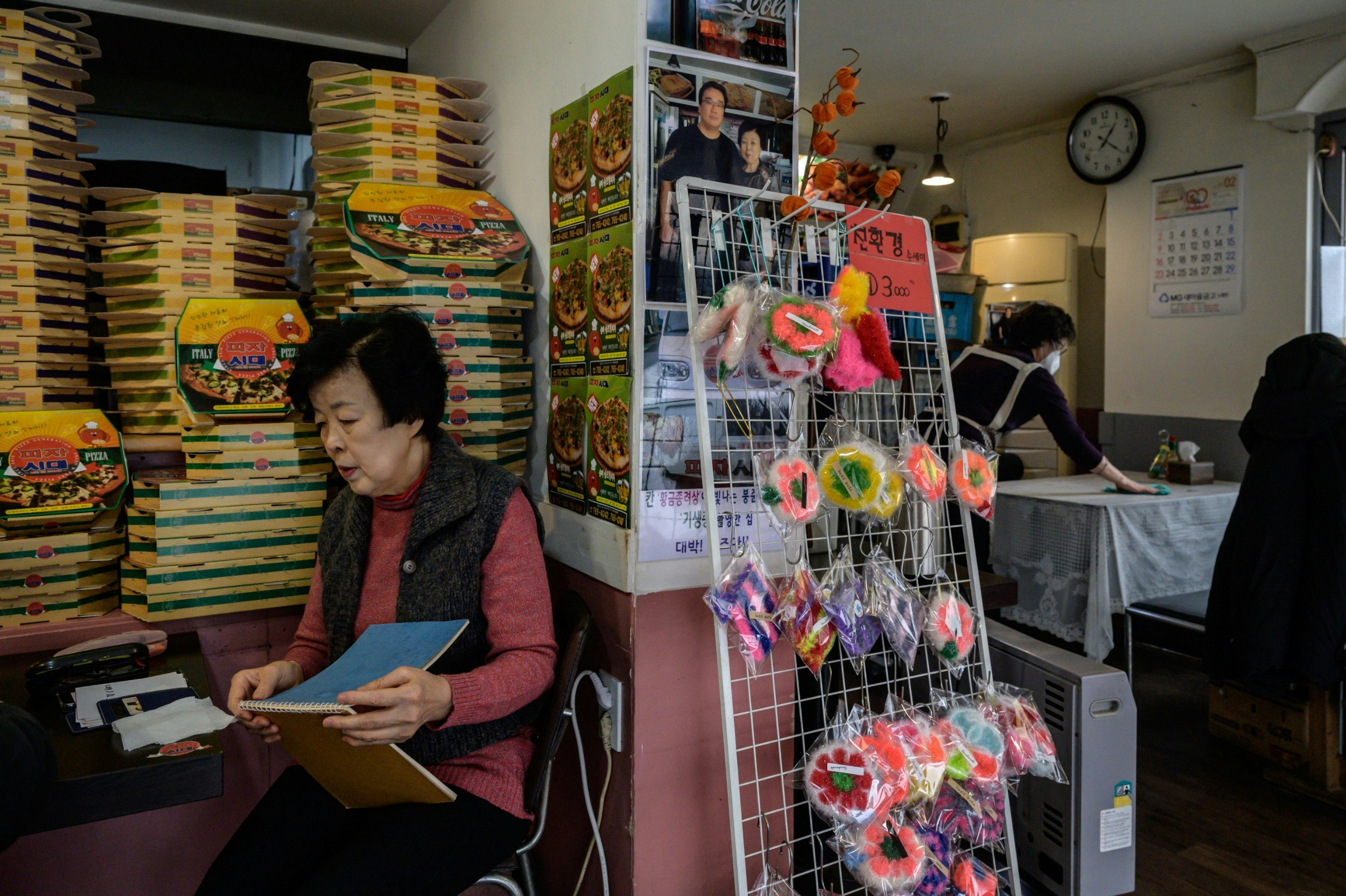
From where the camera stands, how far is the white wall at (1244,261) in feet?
14.2

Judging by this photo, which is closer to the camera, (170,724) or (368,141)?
(170,724)

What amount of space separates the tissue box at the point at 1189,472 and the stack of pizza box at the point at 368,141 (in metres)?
3.22

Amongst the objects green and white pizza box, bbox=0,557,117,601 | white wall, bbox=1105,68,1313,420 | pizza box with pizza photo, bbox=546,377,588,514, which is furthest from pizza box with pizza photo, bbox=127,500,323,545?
white wall, bbox=1105,68,1313,420

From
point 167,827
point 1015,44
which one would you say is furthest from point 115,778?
point 1015,44

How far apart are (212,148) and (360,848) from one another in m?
2.71

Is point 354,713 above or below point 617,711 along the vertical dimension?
above

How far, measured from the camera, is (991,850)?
62.3 inches

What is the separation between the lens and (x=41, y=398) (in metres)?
2.10

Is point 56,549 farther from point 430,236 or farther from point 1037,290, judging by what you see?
point 1037,290

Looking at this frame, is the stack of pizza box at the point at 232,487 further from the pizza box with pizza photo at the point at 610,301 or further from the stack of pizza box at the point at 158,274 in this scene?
the pizza box with pizza photo at the point at 610,301

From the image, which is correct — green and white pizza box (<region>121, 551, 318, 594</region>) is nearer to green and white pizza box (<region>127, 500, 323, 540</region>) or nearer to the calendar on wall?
green and white pizza box (<region>127, 500, 323, 540</region>)

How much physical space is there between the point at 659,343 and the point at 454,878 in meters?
0.99

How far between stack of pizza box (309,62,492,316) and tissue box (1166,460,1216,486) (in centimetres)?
322

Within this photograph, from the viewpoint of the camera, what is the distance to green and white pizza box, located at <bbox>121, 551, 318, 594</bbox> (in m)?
1.89
